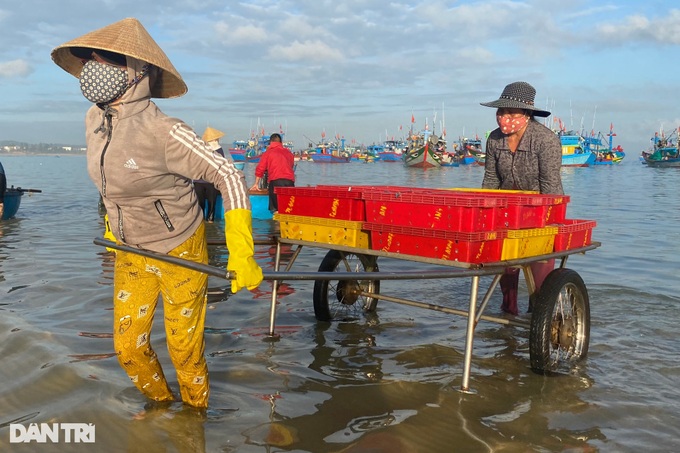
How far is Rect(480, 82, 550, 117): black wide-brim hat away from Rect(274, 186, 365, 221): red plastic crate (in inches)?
70.3

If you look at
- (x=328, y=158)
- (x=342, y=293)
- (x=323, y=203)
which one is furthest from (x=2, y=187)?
(x=328, y=158)

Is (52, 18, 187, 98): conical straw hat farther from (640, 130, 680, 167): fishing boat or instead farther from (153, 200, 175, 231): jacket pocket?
(640, 130, 680, 167): fishing boat

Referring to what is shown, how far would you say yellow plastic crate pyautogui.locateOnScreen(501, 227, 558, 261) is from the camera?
169 inches

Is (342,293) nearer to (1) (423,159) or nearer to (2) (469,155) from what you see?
(1) (423,159)

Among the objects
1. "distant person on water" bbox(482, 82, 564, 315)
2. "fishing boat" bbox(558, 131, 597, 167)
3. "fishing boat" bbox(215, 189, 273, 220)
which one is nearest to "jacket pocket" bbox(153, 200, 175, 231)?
"distant person on water" bbox(482, 82, 564, 315)

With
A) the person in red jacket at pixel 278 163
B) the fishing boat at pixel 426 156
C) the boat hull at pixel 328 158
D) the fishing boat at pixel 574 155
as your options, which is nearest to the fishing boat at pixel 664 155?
the fishing boat at pixel 574 155

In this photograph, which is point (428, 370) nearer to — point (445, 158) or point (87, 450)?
point (87, 450)

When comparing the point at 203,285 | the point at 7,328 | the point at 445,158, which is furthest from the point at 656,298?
the point at 445,158

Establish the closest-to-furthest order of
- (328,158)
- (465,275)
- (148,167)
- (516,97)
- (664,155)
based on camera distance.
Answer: (148,167) → (465,275) → (516,97) → (664,155) → (328,158)

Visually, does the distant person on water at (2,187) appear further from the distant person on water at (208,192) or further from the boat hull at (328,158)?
the boat hull at (328,158)

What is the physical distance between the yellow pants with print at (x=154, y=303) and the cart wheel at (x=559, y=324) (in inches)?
98.4

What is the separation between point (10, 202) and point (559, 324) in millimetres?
13787

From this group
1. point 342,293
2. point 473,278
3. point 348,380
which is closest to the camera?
point 473,278

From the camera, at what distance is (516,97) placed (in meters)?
5.64
